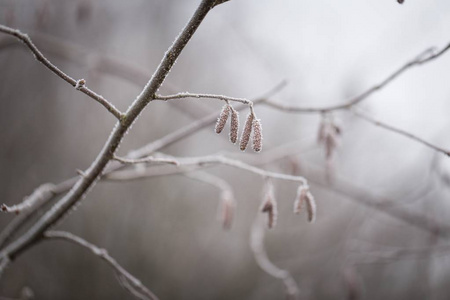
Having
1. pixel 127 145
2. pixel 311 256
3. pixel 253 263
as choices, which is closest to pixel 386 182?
pixel 311 256

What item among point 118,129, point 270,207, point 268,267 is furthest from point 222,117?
point 268,267

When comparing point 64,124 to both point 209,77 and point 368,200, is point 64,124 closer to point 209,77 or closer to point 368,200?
point 209,77

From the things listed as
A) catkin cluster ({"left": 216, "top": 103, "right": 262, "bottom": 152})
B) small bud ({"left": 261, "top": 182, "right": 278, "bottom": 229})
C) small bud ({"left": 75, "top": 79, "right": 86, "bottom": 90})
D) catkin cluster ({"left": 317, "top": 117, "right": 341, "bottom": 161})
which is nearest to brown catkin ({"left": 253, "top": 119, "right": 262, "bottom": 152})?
catkin cluster ({"left": 216, "top": 103, "right": 262, "bottom": 152})

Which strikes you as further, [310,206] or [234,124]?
[310,206]

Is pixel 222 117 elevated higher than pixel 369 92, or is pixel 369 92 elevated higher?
pixel 369 92

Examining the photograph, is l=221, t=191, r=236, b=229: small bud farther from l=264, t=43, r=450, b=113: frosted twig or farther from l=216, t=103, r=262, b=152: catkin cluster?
→ l=216, t=103, r=262, b=152: catkin cluster

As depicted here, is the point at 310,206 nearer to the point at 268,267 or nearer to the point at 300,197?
the point at 300,197

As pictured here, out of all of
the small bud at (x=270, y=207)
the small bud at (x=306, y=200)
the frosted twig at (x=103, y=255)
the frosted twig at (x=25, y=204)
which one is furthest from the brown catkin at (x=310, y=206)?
the frosted twig at (x=25, y=204)

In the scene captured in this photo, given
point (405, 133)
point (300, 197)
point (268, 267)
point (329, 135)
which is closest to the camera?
point (405, 133)

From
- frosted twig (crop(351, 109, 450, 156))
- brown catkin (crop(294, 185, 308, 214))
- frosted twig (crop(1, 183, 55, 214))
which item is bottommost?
frosted twig (crop(1, 183, 55, 214))

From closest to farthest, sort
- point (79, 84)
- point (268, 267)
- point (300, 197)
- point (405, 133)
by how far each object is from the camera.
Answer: point (79, 84)
point (405, 133)
point (300, 197)
point (268, 267)

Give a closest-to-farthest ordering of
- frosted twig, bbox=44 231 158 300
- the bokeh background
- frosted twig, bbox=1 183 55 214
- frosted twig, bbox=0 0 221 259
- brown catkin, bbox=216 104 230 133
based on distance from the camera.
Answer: frosted twig, bbox=0 0 221 259 < brown catkin, bbox=216 104 230 133 < frosted twig, bbox=1 183 55 214 < frosted twig, bbox=44 231 158 300 < the bokeh background

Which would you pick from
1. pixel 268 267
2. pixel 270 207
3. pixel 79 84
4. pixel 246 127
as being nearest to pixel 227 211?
pixel 270 207
